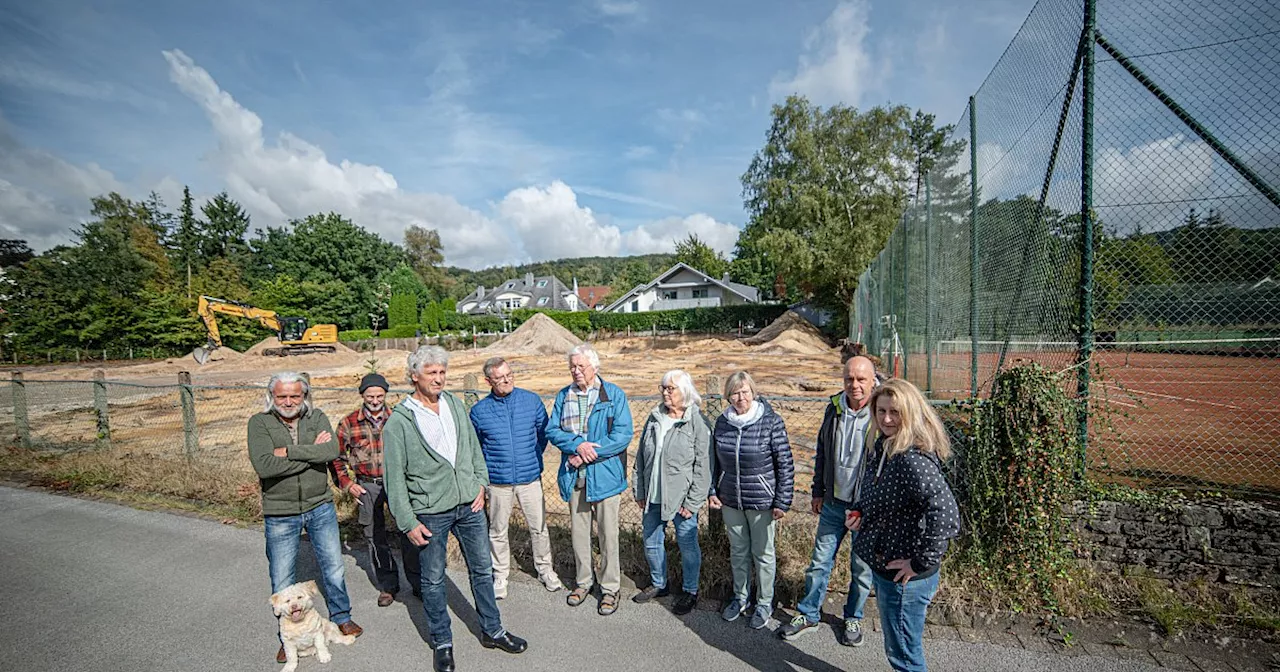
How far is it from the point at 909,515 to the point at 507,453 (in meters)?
2.42

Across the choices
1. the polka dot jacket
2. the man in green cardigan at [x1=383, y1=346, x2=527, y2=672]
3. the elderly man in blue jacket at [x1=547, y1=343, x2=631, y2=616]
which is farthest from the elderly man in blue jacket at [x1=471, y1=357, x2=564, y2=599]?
the polka dot jacket

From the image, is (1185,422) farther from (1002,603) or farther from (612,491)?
(612,491)

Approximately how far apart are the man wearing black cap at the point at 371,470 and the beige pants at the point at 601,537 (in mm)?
1216

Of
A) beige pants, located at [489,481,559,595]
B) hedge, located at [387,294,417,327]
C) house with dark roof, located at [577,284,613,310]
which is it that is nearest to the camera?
beige pants, located at [489,481,559,595]

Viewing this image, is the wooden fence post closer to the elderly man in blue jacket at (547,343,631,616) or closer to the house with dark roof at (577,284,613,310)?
the elderly man in blue jacket at (547,343,631,616)

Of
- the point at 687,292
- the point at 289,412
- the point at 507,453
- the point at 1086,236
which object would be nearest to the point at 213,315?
the point at 289,412

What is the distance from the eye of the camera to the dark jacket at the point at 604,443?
3426mm

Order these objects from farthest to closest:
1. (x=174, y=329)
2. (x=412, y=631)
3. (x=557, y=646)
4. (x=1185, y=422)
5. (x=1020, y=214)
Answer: (x=174, y=329)
(x=1185, y=422)
(x=1020, y=214)
(x=412, y=631)
(x=557, y=646)

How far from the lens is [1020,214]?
406cm

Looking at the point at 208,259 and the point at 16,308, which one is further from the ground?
the point at 208,259

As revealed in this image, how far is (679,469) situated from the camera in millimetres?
3287

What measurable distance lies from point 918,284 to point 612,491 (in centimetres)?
629

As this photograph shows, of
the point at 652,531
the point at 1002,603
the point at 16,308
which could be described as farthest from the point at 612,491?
the point at 16,308

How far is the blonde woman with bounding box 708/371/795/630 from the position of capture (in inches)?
122
